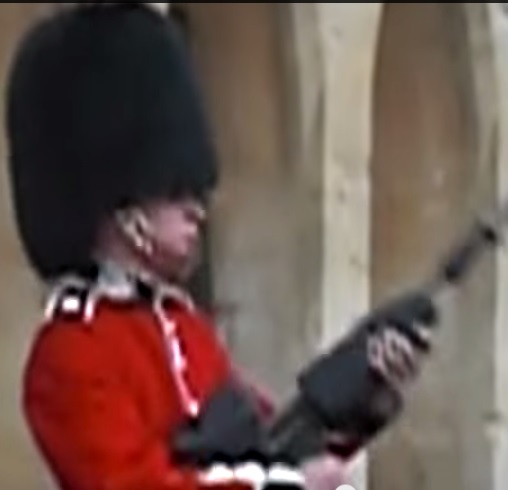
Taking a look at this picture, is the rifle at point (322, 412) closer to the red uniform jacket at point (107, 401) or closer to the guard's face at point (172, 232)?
the red uniform jacket at point (107, 401)

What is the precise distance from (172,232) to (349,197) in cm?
263

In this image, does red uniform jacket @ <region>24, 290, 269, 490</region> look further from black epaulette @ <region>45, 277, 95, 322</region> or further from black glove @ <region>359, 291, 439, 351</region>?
black glove @ <region>359, 291, 439, 351</region>

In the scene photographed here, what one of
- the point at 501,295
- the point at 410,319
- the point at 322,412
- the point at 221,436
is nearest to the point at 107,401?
the point at 221,436

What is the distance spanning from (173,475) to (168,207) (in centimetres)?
28

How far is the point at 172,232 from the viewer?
2.86 metres

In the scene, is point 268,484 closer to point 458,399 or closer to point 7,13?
point 7,13

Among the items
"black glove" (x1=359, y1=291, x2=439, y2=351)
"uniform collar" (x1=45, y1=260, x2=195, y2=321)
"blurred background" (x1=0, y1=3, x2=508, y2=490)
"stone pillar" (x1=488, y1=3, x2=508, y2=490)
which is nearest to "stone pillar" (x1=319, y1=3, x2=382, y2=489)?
"blurred background" (x1=0, y1=3, x2=508, y2=490)

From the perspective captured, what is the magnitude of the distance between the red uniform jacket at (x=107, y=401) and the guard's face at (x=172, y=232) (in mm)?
52

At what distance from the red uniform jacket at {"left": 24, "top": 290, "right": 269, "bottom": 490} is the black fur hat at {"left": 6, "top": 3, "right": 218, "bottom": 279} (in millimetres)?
97

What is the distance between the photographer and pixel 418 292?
3.02m

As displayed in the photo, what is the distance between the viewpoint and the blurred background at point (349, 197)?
210 inches

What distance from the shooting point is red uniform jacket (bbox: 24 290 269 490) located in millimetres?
2744

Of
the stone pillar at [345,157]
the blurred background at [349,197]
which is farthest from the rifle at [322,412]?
the stone pillar at [345,157]

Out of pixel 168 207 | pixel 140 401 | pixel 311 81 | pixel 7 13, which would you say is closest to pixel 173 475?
pixel 140 401
